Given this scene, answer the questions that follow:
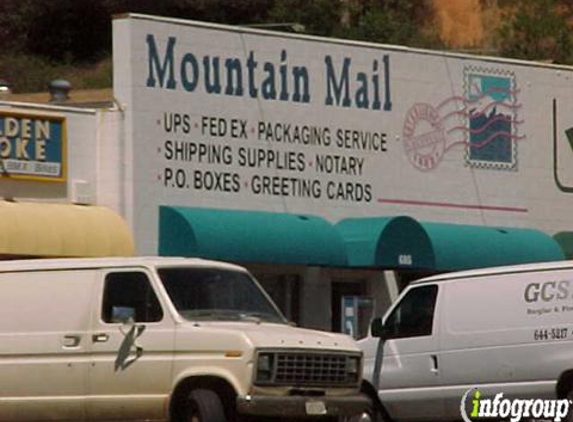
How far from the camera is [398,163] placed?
32.3 metres

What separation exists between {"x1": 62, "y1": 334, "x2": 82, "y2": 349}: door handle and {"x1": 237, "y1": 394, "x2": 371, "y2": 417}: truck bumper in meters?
2.05

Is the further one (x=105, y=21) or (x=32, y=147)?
(x=105, y=21)

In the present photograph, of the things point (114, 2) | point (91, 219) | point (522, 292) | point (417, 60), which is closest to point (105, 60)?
point (114, 2)

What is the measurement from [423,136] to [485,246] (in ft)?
7.62

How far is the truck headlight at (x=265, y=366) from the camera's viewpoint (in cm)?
1758

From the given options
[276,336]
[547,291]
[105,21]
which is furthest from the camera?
[105,21]

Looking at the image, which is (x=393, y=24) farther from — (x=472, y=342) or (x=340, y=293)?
(x=472, y=342)

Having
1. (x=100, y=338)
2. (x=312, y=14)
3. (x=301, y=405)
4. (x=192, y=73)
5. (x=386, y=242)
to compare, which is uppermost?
(x=312, y=14)

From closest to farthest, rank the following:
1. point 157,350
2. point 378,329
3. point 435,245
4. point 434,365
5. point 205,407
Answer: point 205,407 < point 157,350 < point 434,365 < point 378,329 < point 435,245

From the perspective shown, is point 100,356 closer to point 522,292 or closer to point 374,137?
point 522,292

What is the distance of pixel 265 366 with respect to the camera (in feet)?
57.8

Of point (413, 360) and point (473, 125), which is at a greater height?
→ point (473, 125)

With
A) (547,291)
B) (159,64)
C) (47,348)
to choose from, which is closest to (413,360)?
(547,291)

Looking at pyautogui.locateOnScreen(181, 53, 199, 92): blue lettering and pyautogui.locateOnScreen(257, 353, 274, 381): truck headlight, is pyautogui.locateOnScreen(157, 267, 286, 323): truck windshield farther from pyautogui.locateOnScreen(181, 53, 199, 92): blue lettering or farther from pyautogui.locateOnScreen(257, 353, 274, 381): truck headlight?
pyautogui.locateOnScreen(181, 53, 199, 92): blue lettering
